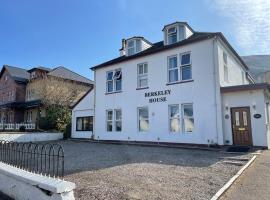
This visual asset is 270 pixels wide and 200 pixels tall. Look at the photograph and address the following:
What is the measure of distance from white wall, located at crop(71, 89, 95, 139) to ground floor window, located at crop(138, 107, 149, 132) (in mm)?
6284

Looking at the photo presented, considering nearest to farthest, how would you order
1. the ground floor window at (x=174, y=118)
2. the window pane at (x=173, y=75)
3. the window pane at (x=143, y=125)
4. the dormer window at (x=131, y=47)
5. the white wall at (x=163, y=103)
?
the white wall at (x=163, y=103)
the ground floor window at (x=174, y=118)
the window pane at (x=173, y=75)
the window pane at (x=143, y=125)
the dormer window at (x=131, y=47)

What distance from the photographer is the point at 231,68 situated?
18.2 metres

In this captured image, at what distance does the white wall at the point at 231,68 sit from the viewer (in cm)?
1570

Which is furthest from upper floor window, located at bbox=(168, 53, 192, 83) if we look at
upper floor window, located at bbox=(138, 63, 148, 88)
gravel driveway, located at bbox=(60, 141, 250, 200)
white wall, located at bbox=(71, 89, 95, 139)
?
white wall, located at bbox=(71, 89, 95, 139)

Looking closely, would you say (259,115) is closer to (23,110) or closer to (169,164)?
(169,164)

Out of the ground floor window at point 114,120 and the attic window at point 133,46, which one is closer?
the ground floor window at point 114,120

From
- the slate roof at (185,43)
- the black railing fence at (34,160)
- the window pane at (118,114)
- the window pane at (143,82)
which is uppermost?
the slate roof at (185,43)

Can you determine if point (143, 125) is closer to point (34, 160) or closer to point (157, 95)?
point (157, 95)

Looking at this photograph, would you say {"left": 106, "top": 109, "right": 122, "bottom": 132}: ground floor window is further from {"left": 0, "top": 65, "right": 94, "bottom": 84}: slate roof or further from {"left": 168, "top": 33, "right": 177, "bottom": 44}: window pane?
{"left": 0, "top": 65, "right": 94, "bottom": 84}: slate roof

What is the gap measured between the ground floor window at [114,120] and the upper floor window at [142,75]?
10.1 ft

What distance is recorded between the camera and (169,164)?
31.8ft

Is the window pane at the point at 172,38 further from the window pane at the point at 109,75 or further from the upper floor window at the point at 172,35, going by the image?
the window pane at the point at 109,75

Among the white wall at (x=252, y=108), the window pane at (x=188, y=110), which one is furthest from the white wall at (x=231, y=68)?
the window pane at (x=188, y=110)

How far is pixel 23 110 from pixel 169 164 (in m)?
33.5
